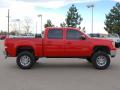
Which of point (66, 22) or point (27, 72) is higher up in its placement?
point (66, 22)

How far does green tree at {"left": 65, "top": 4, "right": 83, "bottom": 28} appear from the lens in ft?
244

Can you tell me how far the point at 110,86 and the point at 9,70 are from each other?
5.40m

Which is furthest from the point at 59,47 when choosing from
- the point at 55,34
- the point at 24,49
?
the point at 24,49

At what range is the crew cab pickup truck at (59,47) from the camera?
49.2ft

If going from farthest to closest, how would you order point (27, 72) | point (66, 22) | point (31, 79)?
point (66, 22) < point (27, 72) < point (31, 79)

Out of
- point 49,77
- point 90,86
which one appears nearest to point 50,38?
point 49,77

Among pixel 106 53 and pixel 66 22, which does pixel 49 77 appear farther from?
pixel 66 22

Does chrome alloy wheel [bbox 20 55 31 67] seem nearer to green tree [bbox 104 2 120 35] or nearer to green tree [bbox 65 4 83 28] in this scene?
green tree [bbox 104 2 120 35]

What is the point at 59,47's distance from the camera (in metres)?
15.1

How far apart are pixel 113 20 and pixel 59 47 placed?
5026cm

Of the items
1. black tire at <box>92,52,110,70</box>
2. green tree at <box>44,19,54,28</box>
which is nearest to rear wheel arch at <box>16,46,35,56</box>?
black tire at <box>92,52,110,70</box>

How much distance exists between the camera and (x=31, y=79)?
11734mm

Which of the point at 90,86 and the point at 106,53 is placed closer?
the point at 90,86

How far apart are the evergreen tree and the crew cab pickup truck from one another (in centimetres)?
5919
